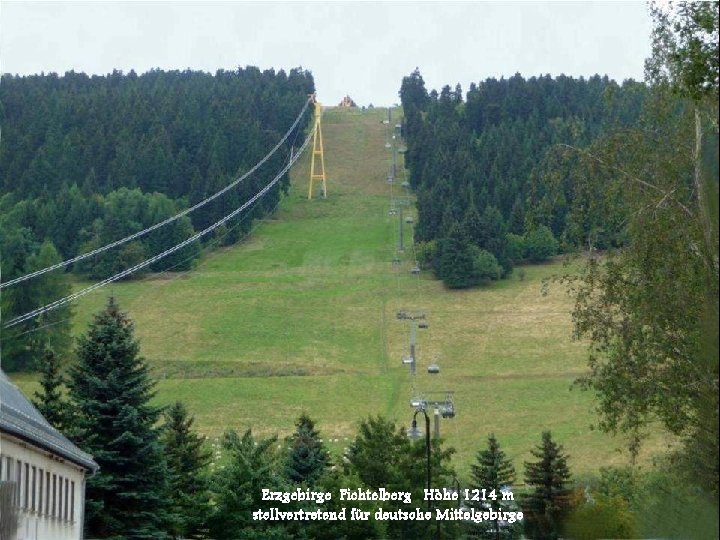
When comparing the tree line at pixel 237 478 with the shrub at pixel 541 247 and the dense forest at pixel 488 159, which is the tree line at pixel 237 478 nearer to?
the dense forest at pixel 488 159

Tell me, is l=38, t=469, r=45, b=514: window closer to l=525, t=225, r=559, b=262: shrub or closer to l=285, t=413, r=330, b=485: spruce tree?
l=285, t=413, r=330, b=485: spruce tree

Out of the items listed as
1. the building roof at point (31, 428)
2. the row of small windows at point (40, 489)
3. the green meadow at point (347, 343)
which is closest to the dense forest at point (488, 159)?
the green meadow at point (347, 343)

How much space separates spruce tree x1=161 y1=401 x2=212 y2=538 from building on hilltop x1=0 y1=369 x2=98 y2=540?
2.75 meters

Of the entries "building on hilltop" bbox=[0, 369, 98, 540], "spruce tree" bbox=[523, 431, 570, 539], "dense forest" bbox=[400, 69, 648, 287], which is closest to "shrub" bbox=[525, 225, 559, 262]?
"dense forest" bbox=[400, 69, 648, 287]

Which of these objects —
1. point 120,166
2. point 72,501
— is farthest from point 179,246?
point 72,501

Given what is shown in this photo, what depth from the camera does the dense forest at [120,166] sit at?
11425cm

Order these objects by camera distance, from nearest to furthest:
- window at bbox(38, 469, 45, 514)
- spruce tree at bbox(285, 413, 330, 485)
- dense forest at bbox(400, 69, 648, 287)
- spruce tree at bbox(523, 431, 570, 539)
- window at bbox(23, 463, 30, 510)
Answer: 1. window at bbox(23, 463, 30, 510)
2. window at bbox(38, 469, 45, 514)
3. spruce tree at bbox(523, 431, 570, 539)
4. spruce tree at bbox(285, 413, 330, 485)
5. dense forest at bbox(400, 69, 648, 287)

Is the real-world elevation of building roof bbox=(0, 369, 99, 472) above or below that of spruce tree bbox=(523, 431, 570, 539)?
above

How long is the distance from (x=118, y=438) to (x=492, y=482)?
625 inches

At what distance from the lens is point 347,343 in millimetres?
89938

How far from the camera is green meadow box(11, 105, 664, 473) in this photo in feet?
231

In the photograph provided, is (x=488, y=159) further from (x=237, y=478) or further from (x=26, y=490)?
(x=26, y=490)

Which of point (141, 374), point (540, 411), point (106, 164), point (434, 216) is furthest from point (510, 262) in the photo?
point (141, 374)

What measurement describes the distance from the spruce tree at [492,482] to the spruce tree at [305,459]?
5.06 meters
